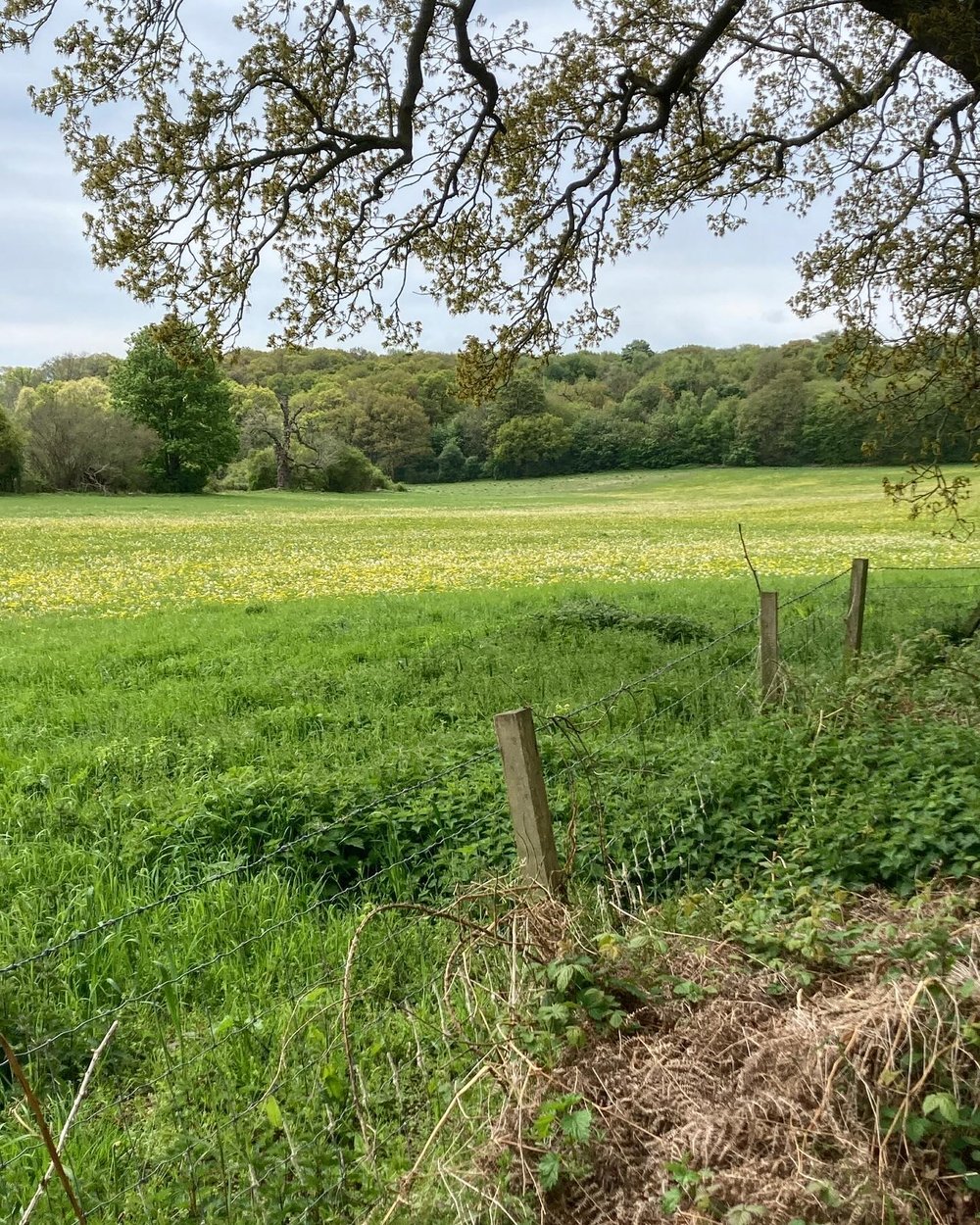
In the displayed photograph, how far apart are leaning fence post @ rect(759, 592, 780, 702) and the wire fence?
31.5 inches

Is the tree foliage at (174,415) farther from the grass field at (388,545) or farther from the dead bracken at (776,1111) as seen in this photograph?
the dead bracken at (776,1111)

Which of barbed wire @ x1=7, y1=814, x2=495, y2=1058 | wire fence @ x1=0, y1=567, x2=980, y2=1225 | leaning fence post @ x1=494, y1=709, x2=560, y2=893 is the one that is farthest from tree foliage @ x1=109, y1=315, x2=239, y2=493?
leaning fence post @ x1=494, y1=709, x2=560, y2=893

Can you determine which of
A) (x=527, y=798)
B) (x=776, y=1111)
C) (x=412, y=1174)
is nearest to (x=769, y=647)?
(x=527, y=798)

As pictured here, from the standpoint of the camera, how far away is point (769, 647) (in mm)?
7277

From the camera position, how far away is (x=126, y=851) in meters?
5.27

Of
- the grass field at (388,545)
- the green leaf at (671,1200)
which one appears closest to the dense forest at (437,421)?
the grass field at (388,545)

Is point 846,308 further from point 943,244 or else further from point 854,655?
point 854,655

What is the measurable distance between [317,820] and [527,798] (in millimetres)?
2587

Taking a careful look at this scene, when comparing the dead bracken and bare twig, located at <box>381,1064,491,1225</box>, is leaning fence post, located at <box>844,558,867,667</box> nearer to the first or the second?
the dead bracken

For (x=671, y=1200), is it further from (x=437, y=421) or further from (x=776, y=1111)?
→ (x=437, y=421)

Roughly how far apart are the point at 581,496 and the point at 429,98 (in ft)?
206

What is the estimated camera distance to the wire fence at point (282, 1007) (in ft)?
8.98

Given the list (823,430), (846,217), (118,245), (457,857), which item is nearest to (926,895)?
(457,857)

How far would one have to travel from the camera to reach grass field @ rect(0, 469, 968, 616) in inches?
793
